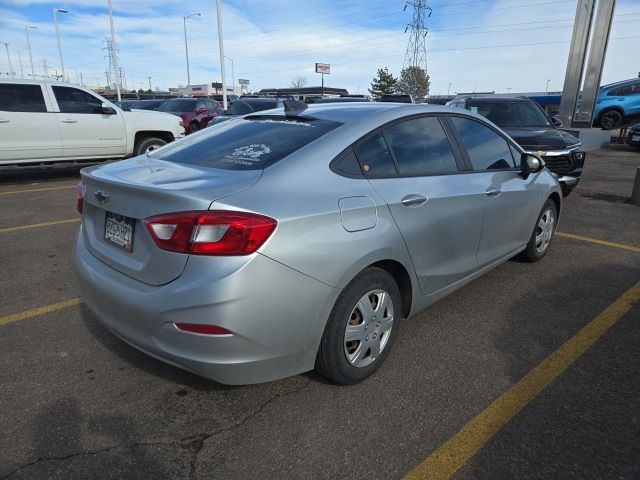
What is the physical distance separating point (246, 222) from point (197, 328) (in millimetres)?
529

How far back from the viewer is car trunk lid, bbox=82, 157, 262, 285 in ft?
7.24

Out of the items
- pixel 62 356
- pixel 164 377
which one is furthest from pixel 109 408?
pixel 62 356

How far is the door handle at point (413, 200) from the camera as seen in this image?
2806 mm

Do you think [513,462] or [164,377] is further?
[164,377]

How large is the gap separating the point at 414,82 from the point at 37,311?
67652mm

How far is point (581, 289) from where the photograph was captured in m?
4.26

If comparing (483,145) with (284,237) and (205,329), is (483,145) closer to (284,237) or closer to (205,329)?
(284,237)

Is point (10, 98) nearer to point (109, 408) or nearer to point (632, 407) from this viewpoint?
point (109, 408)

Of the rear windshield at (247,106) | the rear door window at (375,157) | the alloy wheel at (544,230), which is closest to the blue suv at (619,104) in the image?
the rear windshield at (247,106)

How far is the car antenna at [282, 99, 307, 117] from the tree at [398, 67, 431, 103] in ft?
204

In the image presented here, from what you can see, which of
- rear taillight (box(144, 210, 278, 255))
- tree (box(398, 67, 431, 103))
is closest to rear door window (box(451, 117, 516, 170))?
rear taillight (box(144, 210, 278, 255))

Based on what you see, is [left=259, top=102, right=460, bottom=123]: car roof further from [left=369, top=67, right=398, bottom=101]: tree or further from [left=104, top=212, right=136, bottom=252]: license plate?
[left=369, top=67, right=398, bottom=101]: tree

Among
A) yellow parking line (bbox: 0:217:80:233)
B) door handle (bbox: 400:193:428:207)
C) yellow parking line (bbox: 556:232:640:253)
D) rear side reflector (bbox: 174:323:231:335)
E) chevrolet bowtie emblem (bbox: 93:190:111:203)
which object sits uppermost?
A: chevrolet bowtie emblem (bbox: 93:190:111:203)

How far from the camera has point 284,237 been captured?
2195mm
